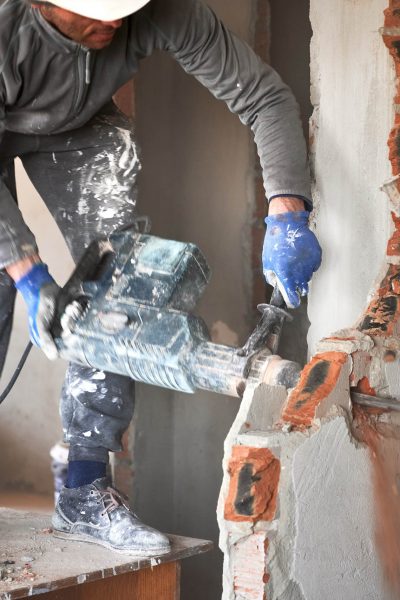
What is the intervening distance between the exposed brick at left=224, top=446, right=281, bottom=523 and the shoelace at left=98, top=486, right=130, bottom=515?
2.25 ft

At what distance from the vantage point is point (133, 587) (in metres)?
2.72

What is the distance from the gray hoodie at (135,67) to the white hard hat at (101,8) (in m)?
0.18

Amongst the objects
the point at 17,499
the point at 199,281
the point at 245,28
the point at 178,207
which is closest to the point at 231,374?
the point at 199,281

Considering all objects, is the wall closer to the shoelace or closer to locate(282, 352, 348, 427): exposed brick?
the shoelace

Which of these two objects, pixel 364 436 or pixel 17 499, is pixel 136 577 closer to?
pixel 364 436

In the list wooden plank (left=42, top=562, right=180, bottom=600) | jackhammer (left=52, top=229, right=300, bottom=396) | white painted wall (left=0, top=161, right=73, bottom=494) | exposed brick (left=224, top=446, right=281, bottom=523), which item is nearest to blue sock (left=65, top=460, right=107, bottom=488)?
wooden plank (left=42, top=562, right=180, bottom=600)

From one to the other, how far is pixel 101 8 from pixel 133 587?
1.65 metres

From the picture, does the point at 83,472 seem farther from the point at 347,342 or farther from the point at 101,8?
the point at 101,8

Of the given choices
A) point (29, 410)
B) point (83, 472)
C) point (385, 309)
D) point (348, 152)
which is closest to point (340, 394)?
point (385, 309)

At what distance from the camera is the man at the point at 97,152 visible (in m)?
2.46

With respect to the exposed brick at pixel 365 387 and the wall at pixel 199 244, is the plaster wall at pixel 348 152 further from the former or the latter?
the wall at pixel 199 244

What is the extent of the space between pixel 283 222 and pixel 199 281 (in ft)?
1.00

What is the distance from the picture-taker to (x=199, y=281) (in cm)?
244

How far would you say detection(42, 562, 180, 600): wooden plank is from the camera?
8.77 ft
